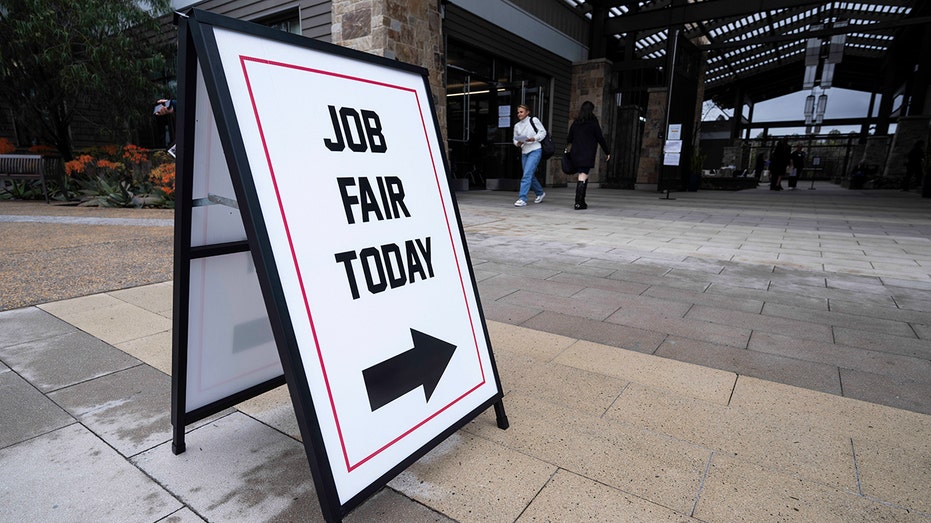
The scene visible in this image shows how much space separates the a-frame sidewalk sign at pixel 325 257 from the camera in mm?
1115

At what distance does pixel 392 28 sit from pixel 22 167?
284 inches

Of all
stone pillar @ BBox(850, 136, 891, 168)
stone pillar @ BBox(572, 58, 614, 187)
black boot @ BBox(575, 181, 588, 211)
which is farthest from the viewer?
stone pillar @ BBox(850, 136, 891, 168)

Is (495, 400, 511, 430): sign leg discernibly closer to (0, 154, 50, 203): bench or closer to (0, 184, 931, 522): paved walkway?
(0, 184, 931, 522): paved walkway

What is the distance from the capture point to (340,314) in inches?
49.0

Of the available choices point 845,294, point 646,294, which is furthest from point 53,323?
point 845,294

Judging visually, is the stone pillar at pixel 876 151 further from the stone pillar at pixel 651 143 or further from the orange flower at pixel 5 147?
the orange flower at pixel 5 147

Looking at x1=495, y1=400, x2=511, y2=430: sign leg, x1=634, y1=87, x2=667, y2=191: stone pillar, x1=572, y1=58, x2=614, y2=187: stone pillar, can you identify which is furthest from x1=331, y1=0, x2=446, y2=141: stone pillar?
x1=634, y1=87, x2=667, y2=191: stone pillar

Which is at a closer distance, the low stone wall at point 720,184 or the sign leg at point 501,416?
the sign leg at point 501,416

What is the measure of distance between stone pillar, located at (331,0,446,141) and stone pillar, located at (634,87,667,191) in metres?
8.49

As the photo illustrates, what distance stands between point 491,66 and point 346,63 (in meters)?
11.0

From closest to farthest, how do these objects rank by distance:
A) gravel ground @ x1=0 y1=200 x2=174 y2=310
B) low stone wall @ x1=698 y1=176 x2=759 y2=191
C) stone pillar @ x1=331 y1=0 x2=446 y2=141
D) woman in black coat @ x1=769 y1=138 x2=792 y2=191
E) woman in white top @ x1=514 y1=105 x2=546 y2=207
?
gravel ground @ x1=0 y1=200 x2=174 y2=310
stone pillar @ x1=331 y1=0 x2=446 y2=141
woman in white top @ x1=514 y1=105 x2=546 y2=207
woman in black coat @ x1=769 y1=138 x2=792 y2=191
low stone wall @ x1=698 y1=176 x2=759 y2=191

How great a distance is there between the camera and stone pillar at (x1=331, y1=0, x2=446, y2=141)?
734 cm

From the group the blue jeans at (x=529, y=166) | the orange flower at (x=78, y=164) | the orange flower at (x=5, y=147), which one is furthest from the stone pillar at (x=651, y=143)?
the orange flower at (x=5, y=147)

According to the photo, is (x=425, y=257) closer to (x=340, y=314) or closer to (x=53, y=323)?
(x=340, y=314)
